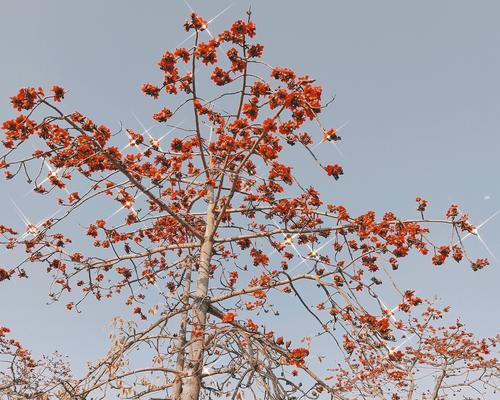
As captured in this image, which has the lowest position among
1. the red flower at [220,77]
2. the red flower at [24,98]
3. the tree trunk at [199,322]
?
the tree trunk at [199,322]

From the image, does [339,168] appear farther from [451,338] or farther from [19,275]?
[451,338]

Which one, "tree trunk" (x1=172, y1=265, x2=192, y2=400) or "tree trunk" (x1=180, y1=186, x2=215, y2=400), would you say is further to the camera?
"tree trunk" (x1=172, y1=265, x2=192, y2=400)

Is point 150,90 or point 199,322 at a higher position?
point 150,90

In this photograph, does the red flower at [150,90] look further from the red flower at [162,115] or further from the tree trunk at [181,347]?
the tree trunk at [181,347]

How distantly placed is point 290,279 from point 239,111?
2371 mm

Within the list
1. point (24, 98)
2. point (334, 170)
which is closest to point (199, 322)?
point (334, 170)

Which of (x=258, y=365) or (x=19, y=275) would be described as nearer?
(x=258, y=365)

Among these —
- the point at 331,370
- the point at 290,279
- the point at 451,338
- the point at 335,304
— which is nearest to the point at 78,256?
the point at 290,279

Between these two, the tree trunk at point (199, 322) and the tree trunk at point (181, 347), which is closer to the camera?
the tree trunk at point (199, 322)

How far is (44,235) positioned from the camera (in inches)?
239

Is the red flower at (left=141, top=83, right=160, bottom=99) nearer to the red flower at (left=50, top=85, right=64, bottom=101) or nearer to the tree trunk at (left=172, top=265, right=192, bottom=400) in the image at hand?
the red flower at (left=50, top=85, right=64, bottom=101)

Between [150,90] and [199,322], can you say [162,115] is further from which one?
[199,322]

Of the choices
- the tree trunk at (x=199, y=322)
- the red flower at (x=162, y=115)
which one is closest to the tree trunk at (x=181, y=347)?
the tree trunk at (x=199, y=322)

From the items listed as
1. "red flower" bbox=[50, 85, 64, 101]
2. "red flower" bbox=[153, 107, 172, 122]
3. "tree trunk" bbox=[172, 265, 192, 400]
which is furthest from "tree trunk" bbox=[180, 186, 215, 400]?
"red flower" bbox=[50, 85, 64, 101]
